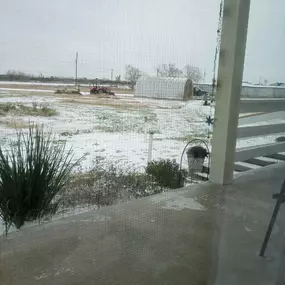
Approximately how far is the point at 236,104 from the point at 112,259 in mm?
1539

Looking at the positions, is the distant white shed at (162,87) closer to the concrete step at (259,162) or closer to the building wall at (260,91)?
the building wall at (260,91)

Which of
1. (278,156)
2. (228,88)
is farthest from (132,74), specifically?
(228,88)

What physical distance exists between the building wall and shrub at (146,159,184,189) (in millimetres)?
574

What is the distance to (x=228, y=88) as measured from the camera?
2.26 meters

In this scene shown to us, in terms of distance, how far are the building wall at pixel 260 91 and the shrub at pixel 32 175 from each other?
937 mm

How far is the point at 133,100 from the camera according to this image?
1484mm

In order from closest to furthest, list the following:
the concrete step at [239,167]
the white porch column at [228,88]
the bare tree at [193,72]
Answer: the bare tree at [193,72]
the white porch column at [228,88]
the concrete step at [239,167]

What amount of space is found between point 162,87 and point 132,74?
0.17 metres

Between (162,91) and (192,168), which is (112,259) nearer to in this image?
(162,91)

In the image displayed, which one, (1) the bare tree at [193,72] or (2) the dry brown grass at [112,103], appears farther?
(1) the bare tree at [193,72]

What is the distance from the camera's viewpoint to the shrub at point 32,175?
4.67 ft

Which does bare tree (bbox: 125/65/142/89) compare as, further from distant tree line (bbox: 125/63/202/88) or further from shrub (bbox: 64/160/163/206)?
shrub (bbox: 64/160/163/206)

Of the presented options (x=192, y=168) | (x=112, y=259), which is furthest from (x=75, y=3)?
(x=192, y=168)

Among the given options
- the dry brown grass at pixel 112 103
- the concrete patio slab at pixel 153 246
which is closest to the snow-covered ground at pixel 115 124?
the dry brown grass at pixel 112 103
